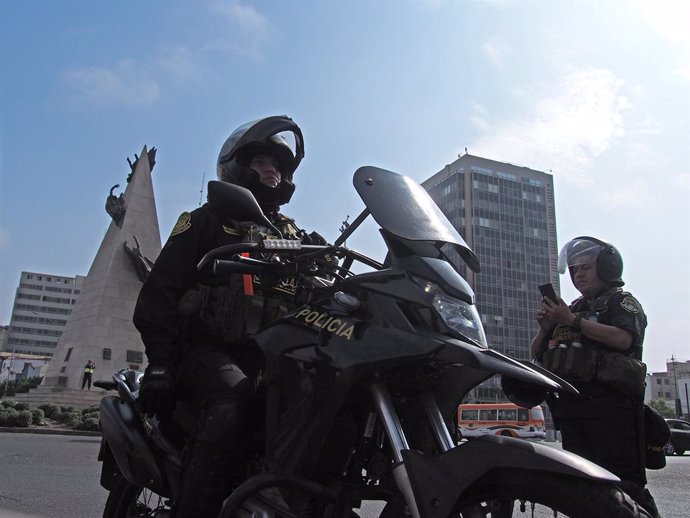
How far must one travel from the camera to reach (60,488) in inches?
230


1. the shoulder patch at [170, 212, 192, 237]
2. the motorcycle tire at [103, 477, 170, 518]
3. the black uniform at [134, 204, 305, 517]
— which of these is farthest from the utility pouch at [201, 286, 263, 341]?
the motorcycle tire at [103, 477, 170, 518]

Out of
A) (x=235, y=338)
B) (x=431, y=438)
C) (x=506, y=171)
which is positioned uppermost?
(x=506, y=171)

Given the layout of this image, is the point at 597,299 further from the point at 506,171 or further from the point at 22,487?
the point at 506,171

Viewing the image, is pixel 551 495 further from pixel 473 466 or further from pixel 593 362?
pixel 593 362

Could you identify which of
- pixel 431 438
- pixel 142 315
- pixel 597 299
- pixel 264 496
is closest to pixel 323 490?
pixel 264 496

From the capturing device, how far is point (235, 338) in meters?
2.55

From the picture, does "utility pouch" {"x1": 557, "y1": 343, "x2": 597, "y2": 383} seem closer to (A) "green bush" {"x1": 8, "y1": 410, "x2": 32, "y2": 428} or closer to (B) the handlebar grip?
(B) the handlebar grip

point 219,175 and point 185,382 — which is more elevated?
point 219,175

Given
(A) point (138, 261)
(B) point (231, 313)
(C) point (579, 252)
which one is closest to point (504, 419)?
(A) point (138, 261)

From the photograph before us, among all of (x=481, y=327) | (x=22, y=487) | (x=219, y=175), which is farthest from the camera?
(x=22, y=487)

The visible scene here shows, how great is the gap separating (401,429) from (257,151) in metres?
1.97

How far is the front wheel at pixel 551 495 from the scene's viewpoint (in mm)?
1556

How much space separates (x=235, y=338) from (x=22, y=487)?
4.60 m

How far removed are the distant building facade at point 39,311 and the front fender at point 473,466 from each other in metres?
132
